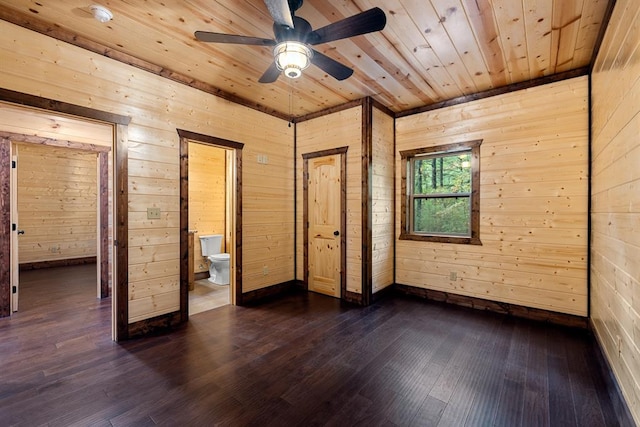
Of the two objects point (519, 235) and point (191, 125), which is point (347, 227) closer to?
point (519, 235)

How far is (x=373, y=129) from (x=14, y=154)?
4659 millimetres

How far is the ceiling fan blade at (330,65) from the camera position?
Result: 2183mm

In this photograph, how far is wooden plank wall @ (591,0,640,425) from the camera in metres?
1.55

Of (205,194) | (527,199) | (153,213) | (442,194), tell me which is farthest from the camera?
(205,194)

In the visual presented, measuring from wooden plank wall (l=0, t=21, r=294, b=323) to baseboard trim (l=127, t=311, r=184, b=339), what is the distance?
0.20ft

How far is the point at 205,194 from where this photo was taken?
5188mm

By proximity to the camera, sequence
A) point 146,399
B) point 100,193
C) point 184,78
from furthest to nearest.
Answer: point 100,193 < point 184,78 < point 146,399

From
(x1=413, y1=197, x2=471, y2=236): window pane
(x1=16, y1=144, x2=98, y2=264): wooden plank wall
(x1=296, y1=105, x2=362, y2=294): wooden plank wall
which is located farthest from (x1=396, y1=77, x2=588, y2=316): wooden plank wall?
(x1=16, y1=144, x2=98, y2=264): wooden plank wall

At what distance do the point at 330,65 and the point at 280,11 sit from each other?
702 mm

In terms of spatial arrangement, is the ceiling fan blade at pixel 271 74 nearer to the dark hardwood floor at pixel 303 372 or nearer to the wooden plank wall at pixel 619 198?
the wooden plank wall at pixel 619 198

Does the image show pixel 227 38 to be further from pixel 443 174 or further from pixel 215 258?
pixel 215 258

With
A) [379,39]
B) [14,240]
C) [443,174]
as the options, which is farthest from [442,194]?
[14,240]

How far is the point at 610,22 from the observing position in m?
2.10

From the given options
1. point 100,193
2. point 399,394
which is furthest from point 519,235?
point 100,193
